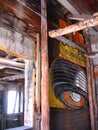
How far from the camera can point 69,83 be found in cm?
423

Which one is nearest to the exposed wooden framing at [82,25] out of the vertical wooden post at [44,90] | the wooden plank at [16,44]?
the vertical wooden post at [44,90]

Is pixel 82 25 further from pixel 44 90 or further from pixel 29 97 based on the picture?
pixel 29 97

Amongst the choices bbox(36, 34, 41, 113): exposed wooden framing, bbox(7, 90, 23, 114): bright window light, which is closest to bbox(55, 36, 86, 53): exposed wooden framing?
bbox(36, 34, 41, 113): exposed wooden framing

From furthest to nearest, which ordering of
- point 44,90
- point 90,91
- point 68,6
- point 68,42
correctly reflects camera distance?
point 90,91
point 68,6
point 68,42
point 44,90

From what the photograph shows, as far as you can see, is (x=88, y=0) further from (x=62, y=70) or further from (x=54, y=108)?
(x=54, y=108)

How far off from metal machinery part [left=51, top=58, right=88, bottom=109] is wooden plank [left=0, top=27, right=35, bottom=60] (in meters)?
0.74

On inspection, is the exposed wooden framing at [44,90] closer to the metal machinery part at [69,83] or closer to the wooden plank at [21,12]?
the wooden plank at [21,12]

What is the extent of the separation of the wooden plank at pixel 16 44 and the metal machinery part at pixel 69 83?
2.44 feet

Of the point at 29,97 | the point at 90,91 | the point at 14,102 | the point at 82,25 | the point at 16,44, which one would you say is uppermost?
the point at 82,25

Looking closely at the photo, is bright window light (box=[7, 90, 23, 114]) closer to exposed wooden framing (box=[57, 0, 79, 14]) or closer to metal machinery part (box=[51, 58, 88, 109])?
metal machinery part (box=[51, 58, 88, 109])

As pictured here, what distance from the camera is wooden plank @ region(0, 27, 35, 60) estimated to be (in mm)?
2713

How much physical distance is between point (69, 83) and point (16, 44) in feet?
6.06

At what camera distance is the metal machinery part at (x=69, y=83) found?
3.78m

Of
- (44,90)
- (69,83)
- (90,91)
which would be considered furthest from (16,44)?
(90,91)
